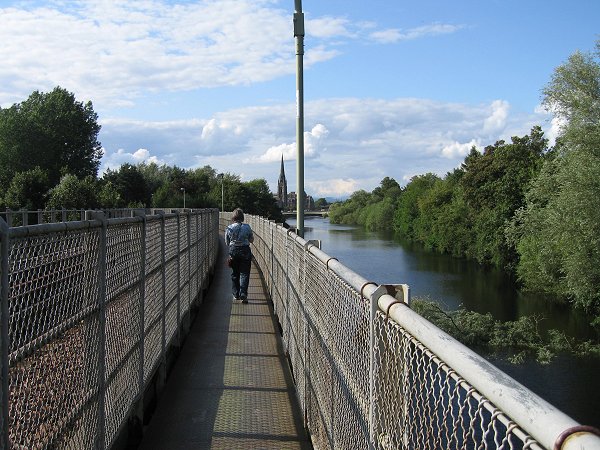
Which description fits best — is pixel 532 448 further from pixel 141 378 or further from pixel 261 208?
pixel 261 208

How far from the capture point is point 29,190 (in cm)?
5953

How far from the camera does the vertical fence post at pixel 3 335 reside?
243 cm

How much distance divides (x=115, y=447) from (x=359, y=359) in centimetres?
227

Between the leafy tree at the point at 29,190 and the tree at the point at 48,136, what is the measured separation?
18.4 m

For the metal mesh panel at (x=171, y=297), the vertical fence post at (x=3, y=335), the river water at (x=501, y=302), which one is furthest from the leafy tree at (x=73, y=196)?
the vertical fence post at (x=3, y=335)

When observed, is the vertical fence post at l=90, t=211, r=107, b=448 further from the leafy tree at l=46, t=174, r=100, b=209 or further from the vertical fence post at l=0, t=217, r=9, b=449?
the leafy tree at l=46, t=174, r=100, b=209

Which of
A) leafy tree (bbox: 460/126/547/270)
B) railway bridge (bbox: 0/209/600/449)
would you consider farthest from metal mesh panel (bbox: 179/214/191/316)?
leafy tree (bbox: 460/126/547/270)

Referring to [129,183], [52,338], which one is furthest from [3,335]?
[129,183]

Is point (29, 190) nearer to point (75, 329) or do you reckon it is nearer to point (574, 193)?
point (574, 193)

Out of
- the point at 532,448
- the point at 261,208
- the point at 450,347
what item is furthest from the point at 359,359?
the point at 261,208

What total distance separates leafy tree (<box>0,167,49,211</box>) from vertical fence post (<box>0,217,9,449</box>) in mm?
57198

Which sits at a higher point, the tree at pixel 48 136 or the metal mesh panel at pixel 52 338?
the tree at pixel 48 136

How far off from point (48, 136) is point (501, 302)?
66383 mm

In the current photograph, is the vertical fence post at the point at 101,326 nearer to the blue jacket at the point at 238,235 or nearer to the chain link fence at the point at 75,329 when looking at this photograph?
the chain link fence at the point at 75,329
